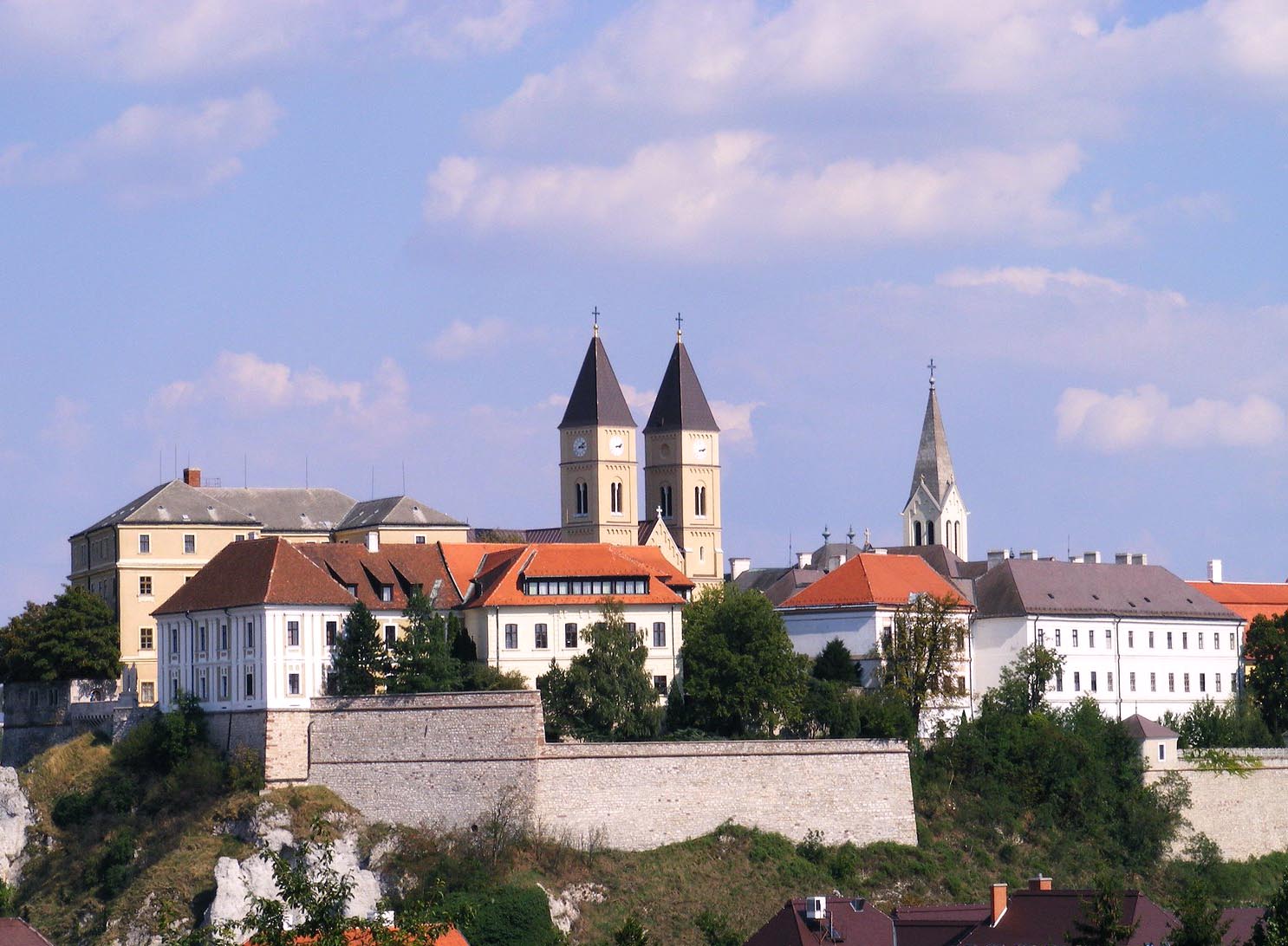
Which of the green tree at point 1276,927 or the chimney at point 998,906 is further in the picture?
the chimney at point 998,906

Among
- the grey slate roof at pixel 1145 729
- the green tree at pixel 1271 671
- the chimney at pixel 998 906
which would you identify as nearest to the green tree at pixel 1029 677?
the grey slate roof at pixel 1145 729

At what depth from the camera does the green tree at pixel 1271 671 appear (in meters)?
91.4

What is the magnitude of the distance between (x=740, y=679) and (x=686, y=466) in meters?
42.5

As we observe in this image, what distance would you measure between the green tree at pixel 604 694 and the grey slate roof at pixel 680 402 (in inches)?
1749

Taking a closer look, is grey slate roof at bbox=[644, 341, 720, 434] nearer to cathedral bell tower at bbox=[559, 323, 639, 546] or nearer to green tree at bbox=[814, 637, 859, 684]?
cathedral bell tower at bbox=[559, 323, 639, 546]

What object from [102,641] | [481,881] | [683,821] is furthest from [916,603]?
[102,641]

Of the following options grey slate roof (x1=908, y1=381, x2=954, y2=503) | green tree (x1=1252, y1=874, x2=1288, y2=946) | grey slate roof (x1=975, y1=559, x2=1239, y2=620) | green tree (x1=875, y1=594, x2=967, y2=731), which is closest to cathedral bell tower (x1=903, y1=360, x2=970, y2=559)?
grey slate roof (x1=908, y1=381, x2=954, y2=503)

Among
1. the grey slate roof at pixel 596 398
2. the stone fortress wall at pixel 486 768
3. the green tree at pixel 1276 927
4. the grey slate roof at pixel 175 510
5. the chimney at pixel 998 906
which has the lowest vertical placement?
the chimney at pixel 998 906

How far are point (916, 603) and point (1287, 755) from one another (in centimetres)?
1601

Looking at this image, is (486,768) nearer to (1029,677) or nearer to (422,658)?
(422,658)

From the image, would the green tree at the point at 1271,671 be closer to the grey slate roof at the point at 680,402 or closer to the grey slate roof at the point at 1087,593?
the grey slate roof at the point at 1087,593

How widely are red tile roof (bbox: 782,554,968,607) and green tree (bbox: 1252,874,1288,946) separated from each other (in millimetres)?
36046

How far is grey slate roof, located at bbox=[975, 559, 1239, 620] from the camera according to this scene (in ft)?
287

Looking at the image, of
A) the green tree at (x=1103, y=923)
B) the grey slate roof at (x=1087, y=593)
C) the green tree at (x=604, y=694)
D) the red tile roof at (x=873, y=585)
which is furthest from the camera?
the grey slate roof at (x=1087, y=593)
